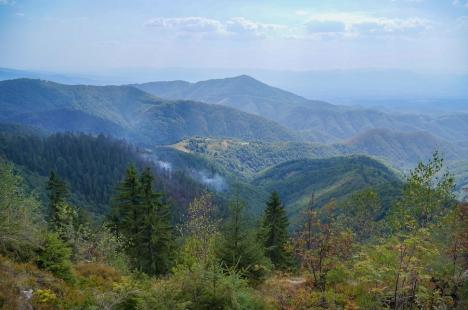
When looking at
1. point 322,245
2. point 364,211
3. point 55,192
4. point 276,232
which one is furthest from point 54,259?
point 364,211

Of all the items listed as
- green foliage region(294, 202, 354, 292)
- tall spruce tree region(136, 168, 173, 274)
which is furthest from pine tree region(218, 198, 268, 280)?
tall spruce tree region(136, 168, 173, 274)

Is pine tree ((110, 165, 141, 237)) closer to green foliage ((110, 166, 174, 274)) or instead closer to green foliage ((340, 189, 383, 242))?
green foliage ((110, 166, 174, 274))

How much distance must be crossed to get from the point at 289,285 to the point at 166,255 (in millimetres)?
17621

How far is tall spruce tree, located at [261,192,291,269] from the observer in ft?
132

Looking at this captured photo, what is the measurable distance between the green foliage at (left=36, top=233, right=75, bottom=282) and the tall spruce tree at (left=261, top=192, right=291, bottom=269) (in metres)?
26.7

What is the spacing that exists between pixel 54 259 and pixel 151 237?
1560 cm

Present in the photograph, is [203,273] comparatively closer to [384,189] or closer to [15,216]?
[15,216]

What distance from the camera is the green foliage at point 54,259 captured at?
50.8ft

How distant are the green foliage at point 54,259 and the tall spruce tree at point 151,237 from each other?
14922 mm

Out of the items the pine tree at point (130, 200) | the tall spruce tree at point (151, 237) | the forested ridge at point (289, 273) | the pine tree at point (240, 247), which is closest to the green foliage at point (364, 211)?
the tall spruce tree at point (151, 237)

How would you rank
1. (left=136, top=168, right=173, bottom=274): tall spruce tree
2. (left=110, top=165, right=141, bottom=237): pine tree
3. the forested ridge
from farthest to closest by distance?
(left=110, top=165, right=141, bottom=237): pine tree → (left=136, top=168, right=173, bottom=274): tall spruce tree → the forested ridge

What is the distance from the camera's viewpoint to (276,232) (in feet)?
137

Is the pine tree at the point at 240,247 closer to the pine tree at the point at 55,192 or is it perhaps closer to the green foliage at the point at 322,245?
the green foliage at the point at 322,245

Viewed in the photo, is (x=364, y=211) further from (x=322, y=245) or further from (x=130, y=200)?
(x=322, y=245)
